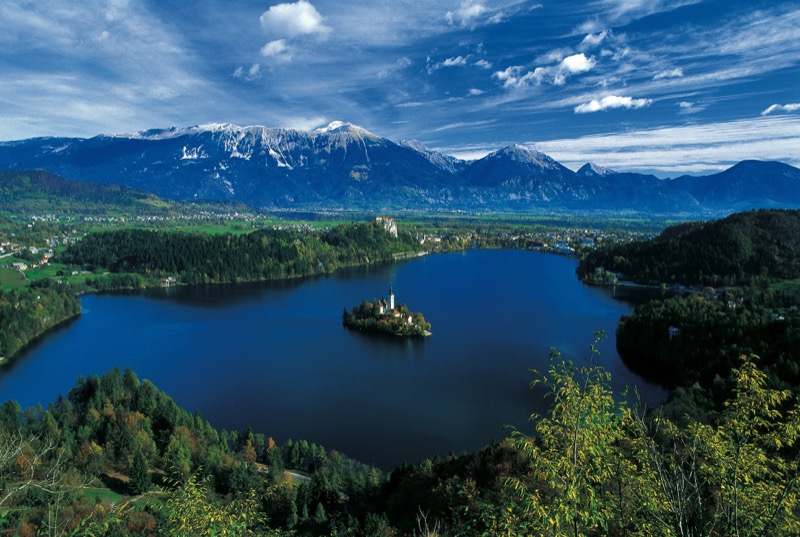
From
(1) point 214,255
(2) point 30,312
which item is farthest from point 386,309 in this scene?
(1) point 214,255

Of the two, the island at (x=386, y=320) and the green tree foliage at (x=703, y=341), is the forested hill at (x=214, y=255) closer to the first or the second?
the island at (x=386, y=320)

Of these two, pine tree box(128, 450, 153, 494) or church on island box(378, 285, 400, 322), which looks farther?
church on island box(378, 285, 400, 322)

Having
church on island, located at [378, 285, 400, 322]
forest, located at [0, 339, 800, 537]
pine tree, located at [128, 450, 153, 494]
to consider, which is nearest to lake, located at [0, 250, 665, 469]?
church on island, located at [378, 285, 400, 322]

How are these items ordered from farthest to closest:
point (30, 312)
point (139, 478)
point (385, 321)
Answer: point (30, 312)
point (385, 321)
point (139, 478)

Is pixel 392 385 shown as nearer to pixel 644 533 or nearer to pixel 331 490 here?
pixel 331 490

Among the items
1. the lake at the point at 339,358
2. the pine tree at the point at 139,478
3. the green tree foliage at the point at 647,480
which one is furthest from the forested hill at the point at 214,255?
the green tree foliage at the point at 647,480

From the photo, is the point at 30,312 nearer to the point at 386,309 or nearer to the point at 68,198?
the point at 386,309

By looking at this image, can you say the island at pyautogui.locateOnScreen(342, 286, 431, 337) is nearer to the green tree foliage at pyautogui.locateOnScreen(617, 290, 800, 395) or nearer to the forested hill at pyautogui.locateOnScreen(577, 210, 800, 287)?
the green tree foliage at pyautogui.locateOnScreen(617, 290, 800, 395)
